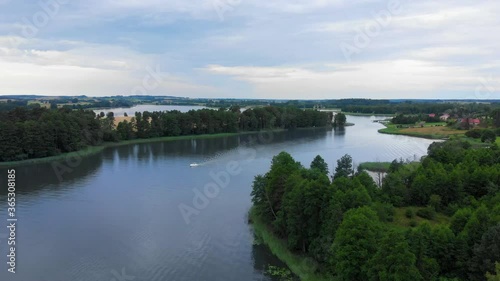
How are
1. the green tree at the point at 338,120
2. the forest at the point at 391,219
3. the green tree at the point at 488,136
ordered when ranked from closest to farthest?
the forest at the point at 391,219 < the green tree at the point at 488,136 < the green tree at the point at 338,120

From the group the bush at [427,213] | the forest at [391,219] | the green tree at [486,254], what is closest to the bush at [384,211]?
the forest at [391,219]

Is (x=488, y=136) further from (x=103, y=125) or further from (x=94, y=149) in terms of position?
(x=103, y=125)

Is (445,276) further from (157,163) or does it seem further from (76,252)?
(157,163)

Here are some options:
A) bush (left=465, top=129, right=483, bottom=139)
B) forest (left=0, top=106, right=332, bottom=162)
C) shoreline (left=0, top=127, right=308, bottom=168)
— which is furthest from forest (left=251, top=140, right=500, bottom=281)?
forest (left=0, top=106, right=332, bottom=162)

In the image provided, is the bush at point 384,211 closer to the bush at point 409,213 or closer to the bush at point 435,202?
the bush at point 409,213

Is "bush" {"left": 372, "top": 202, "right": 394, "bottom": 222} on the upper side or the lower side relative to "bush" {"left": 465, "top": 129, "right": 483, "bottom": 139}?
lower

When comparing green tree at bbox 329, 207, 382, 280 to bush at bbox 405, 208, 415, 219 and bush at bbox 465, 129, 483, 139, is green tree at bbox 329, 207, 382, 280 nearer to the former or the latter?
bush at bbox 405, 208, 415, 219
